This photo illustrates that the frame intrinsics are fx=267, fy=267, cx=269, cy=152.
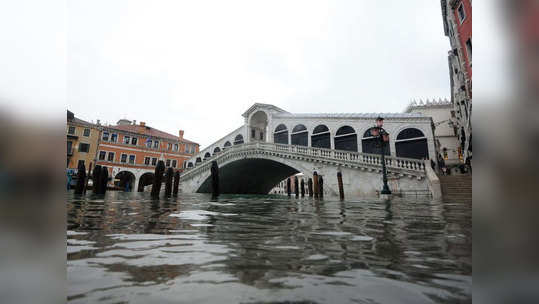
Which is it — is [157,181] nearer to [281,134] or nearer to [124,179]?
[281,134]

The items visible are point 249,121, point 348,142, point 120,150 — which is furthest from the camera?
point 120,150

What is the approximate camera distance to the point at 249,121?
3083 cm

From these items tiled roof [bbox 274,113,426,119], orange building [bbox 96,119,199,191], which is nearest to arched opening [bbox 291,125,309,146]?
tiled roof [bbox 274,113,426,119]

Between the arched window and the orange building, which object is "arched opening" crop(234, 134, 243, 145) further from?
the orange building

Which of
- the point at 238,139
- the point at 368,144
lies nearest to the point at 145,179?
the point at 238,139

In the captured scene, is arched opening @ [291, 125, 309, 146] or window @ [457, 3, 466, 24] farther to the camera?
arched opening @ [291, 125, 309, 146]

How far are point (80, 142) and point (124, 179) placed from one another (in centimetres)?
698

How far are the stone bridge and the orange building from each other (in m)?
9.72

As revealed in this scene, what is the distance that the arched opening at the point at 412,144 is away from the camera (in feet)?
62.4

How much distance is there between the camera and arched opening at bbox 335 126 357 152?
22334 mm
